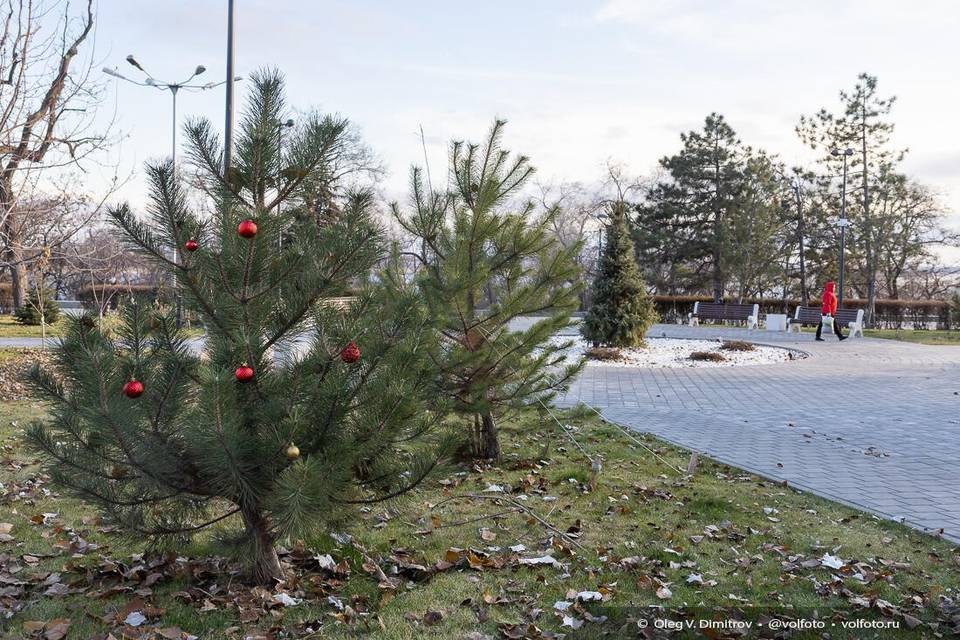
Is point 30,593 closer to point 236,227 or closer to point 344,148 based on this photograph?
point 236,227

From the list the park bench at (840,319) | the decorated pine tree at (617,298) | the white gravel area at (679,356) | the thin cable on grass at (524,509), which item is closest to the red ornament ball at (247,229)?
the thin cable on grass at (524,509)

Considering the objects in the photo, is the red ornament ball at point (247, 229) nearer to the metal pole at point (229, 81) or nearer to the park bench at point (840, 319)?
the metal pole at point (229, 81)

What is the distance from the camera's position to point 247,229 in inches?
A: 117

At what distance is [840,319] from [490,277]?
23.2 metres

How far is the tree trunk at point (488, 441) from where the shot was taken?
22.4 ft

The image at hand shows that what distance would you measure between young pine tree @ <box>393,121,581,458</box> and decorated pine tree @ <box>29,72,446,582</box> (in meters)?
2.51

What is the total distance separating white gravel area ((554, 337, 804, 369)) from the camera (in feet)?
52.5

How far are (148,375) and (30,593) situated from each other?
1496 millimetres

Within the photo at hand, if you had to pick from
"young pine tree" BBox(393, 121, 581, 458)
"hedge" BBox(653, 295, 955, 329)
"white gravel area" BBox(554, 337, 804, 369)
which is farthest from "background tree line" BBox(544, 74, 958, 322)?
"young pine tree" BBox(393, 121, 581, 458)

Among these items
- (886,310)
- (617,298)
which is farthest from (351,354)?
(886,310)

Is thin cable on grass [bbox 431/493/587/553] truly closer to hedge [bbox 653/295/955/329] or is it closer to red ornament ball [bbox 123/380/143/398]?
red ornament ball [bbox 123/380/143/398]

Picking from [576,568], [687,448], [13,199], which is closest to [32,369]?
[576,568]

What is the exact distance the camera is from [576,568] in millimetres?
4184

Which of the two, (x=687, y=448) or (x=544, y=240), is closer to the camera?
(x=544, y=240)
